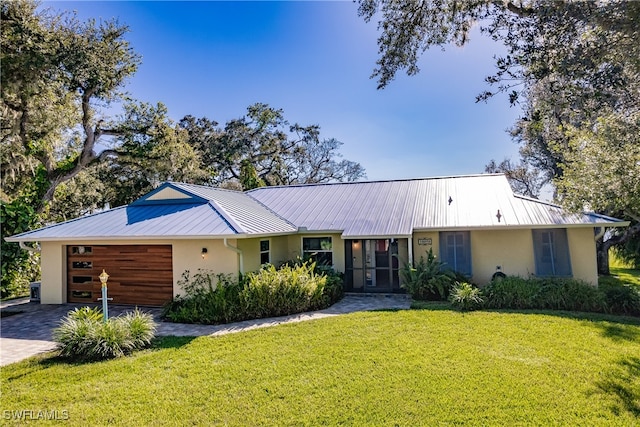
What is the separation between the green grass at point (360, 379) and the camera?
14.8ft

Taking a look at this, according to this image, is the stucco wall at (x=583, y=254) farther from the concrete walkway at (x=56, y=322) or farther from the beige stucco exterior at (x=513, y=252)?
the concrete walkway at (x=56, y=322)

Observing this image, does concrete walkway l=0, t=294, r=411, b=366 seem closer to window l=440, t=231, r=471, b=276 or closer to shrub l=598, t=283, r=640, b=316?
window l=440, t=231, r=471, b=276

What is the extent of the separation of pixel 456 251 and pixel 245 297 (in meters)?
7.55

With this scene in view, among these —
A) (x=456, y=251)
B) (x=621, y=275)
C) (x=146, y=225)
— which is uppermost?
(x=146, y=225)

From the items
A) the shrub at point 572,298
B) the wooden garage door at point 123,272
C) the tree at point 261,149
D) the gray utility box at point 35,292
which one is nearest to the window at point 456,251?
the shrub at point 572,298

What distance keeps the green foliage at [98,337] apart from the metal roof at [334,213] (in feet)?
10.4

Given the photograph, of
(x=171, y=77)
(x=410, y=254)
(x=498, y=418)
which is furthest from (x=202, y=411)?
(x=171, y=77)

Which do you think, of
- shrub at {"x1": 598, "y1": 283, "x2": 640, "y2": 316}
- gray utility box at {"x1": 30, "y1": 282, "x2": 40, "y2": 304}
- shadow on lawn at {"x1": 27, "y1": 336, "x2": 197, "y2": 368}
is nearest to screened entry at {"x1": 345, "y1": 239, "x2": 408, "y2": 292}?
shrub at {"x1": 598, "y1": 283, "x2": 640, "y2": 316}

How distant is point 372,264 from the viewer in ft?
43.3

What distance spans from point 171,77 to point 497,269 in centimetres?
1570

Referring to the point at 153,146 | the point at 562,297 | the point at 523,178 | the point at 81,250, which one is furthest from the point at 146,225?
the point at 523,178

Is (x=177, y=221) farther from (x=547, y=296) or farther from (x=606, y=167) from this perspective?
(x=606, y=167)

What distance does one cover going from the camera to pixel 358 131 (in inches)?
843

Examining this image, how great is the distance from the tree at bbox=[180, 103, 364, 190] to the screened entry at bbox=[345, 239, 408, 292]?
45.6 ft
